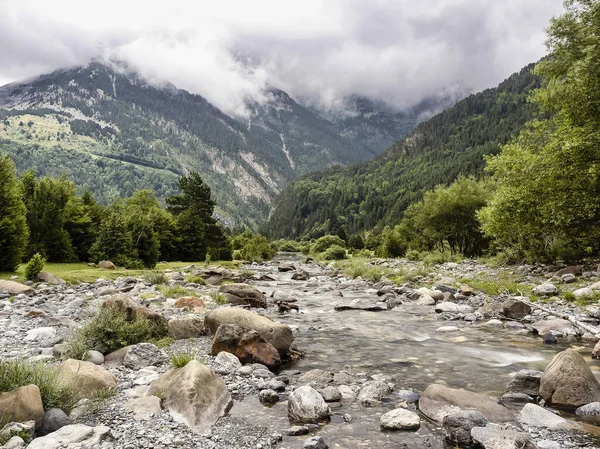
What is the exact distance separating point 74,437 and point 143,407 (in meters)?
1.28

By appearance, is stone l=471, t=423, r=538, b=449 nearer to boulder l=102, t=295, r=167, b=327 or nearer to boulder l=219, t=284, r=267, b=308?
boulder l=102, t=295, r=167, b=327

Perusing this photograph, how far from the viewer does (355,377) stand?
865 cm

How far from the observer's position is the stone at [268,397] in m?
7.23

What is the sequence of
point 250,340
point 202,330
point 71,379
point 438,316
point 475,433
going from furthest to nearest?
1. point 438,316
2. point 202,330
3. point 250,340
4. point 71,379
5. point 475,433

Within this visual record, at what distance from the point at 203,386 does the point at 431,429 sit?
392 centimetres

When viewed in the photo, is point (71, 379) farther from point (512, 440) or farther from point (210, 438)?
point (512, 440)

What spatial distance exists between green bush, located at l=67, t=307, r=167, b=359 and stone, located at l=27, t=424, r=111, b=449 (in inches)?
161

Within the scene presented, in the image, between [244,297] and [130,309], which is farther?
[244,297]

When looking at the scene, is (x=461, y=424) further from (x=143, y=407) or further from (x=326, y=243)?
(x=326, y=243)

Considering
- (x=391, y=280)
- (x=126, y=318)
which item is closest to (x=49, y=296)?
(x=126, y=318)

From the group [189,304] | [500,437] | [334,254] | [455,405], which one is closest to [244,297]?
[189,304]

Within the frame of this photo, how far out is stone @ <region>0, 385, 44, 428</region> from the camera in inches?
207

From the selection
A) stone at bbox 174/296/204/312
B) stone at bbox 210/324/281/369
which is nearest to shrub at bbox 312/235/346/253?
stone at bbox 174/296/204/312

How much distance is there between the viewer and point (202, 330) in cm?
1250
